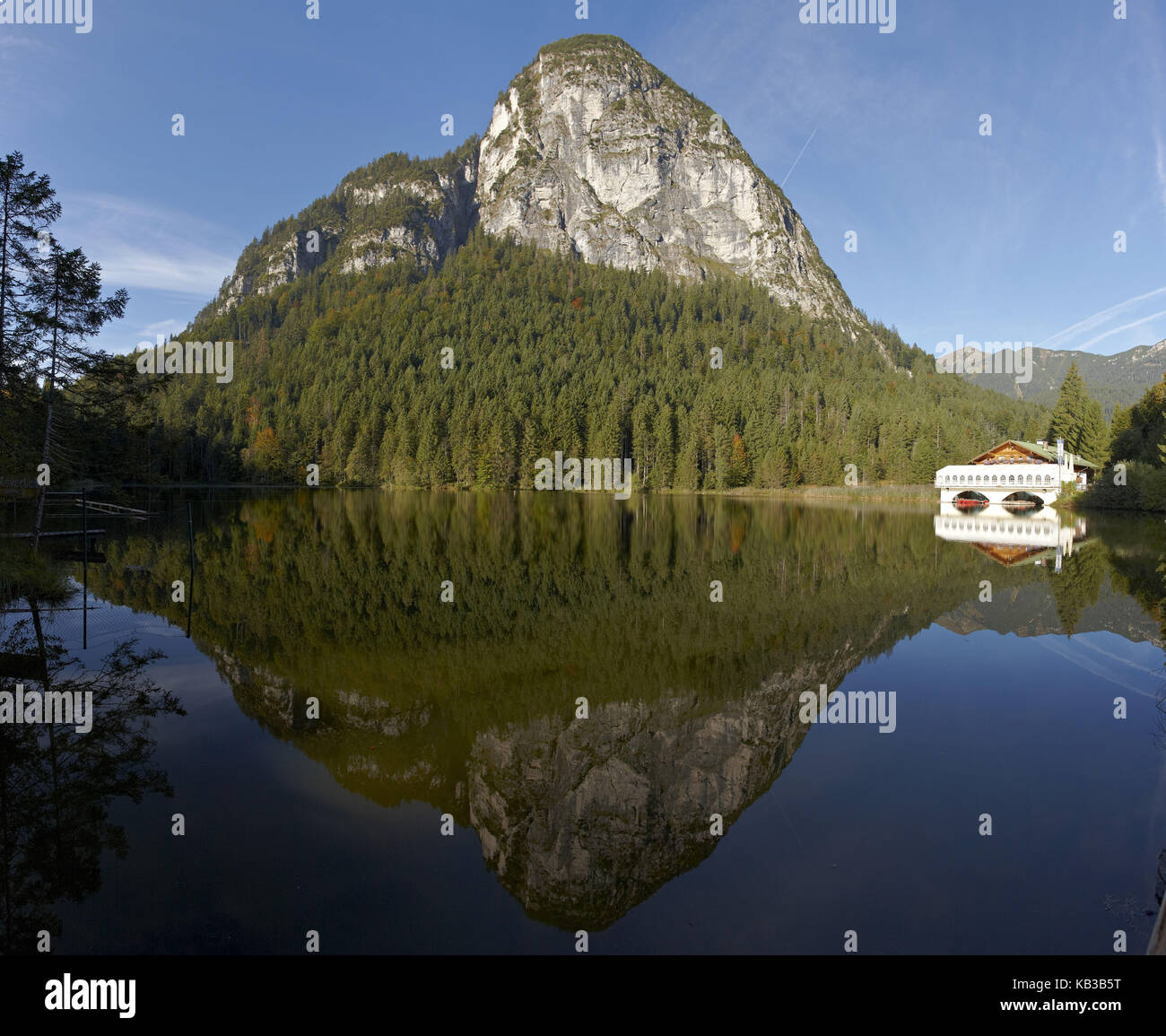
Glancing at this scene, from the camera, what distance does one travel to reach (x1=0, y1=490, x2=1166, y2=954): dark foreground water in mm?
5148

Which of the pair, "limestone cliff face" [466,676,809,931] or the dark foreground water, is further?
"limestone cliff face" [466,676,809,931]

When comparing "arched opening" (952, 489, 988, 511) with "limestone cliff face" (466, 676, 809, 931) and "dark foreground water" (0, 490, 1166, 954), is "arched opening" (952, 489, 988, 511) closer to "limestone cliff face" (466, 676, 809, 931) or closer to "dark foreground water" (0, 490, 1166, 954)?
"dark foreground water" (0, 490, 1166, 954)

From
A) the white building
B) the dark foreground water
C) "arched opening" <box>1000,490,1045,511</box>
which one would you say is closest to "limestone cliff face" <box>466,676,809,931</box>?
the dark foreground water

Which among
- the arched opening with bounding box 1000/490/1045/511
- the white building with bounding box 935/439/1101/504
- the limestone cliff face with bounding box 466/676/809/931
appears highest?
the white building with bounding box 935/439/1101/504

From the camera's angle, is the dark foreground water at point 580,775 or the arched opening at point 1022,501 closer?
the dark foreground water at point 580,775

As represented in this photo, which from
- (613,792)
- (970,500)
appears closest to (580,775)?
(613,792)

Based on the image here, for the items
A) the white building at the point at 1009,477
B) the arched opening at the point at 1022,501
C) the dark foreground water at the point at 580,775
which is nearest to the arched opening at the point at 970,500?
the white building at the point at 1009,477

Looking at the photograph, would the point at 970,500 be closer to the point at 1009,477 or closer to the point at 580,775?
the point at 1009,477

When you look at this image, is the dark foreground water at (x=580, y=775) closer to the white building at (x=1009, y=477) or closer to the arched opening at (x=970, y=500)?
the arched opening at (x=970, y=500)

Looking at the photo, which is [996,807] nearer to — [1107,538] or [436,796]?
[436,796]

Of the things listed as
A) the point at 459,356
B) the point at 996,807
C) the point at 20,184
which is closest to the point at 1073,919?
the point at 996,807

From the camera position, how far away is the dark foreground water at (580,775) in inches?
203

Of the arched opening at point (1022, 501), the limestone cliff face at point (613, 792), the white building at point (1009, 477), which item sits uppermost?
the white building at point (1009, 477)

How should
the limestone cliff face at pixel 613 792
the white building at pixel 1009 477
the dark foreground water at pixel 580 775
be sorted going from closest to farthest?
the dark foreground water at pixel 580 775
the limestone cliff face at pixel 613 792
the white building at pixel 1009 477
